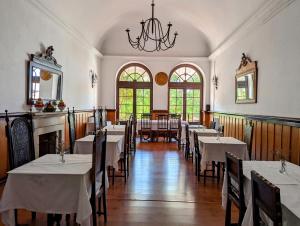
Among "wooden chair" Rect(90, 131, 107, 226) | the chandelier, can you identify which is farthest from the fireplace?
"wooden chair" Rect(90, 131, 107, 226)

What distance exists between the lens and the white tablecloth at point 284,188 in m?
1.60

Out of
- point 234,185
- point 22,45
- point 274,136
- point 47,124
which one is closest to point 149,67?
point 47,124

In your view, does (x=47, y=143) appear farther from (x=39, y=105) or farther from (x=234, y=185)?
(x=234, y=185)

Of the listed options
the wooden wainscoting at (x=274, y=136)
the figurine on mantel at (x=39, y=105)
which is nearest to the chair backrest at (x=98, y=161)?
the wooden wainscoting at (x=274, y=136)

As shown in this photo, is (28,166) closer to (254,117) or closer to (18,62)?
(18,62)

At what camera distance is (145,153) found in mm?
7207

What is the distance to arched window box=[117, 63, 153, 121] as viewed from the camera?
35.1 feet

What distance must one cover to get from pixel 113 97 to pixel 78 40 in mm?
3384

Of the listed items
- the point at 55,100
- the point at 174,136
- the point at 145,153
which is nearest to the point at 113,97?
the point at 174,136

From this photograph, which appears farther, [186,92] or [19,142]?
[186,92]

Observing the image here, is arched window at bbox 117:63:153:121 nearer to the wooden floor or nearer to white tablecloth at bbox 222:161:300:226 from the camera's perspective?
the wooden floor

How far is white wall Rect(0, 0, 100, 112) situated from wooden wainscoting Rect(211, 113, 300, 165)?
13.0 ft

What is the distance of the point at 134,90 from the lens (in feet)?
35.2

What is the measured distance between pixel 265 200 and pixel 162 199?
240cm
